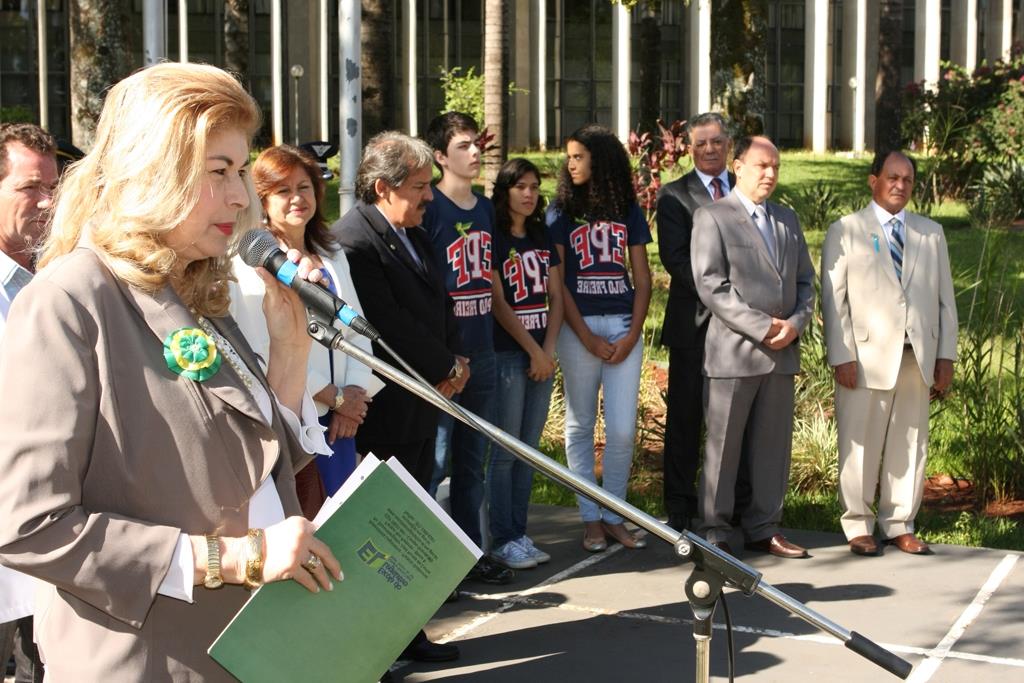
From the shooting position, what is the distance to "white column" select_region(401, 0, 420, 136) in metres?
39.9

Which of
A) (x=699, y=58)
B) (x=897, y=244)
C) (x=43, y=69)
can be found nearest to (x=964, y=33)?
(x=699, y=58)

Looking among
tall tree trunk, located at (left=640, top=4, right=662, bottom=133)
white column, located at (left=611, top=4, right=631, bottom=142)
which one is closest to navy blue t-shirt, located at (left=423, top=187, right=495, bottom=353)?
tall tree trunk, located at (left=640, top=4, right=662, bottom=133)

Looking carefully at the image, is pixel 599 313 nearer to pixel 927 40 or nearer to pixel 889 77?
pixel 889 77

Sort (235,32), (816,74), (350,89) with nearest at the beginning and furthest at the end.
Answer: (350,89), (235,32), (816,74)

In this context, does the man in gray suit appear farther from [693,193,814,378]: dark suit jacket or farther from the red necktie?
the red necktie

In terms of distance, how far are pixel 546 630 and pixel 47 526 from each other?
428cm

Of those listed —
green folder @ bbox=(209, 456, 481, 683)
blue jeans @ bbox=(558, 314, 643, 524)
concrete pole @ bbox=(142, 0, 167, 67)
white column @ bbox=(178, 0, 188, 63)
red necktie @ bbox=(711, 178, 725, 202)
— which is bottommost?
blue jeans @ bbox=(558, 314, 643, 524)

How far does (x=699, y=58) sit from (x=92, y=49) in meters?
33.6

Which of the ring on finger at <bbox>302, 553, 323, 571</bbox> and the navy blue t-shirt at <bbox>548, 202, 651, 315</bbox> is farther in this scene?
the navy blue t-shirt at <bbox>548, 202, 651, 315</bbox>

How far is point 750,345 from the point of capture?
7.58 meters

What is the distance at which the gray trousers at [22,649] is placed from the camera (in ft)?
14.3

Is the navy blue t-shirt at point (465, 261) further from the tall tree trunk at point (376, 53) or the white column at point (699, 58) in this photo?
the white column at point (699, 58)

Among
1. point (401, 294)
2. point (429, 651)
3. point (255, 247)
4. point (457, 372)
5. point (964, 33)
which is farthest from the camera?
point (964, 33)

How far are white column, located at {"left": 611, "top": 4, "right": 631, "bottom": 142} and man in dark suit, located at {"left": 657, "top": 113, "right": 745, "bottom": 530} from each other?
3259 cm
